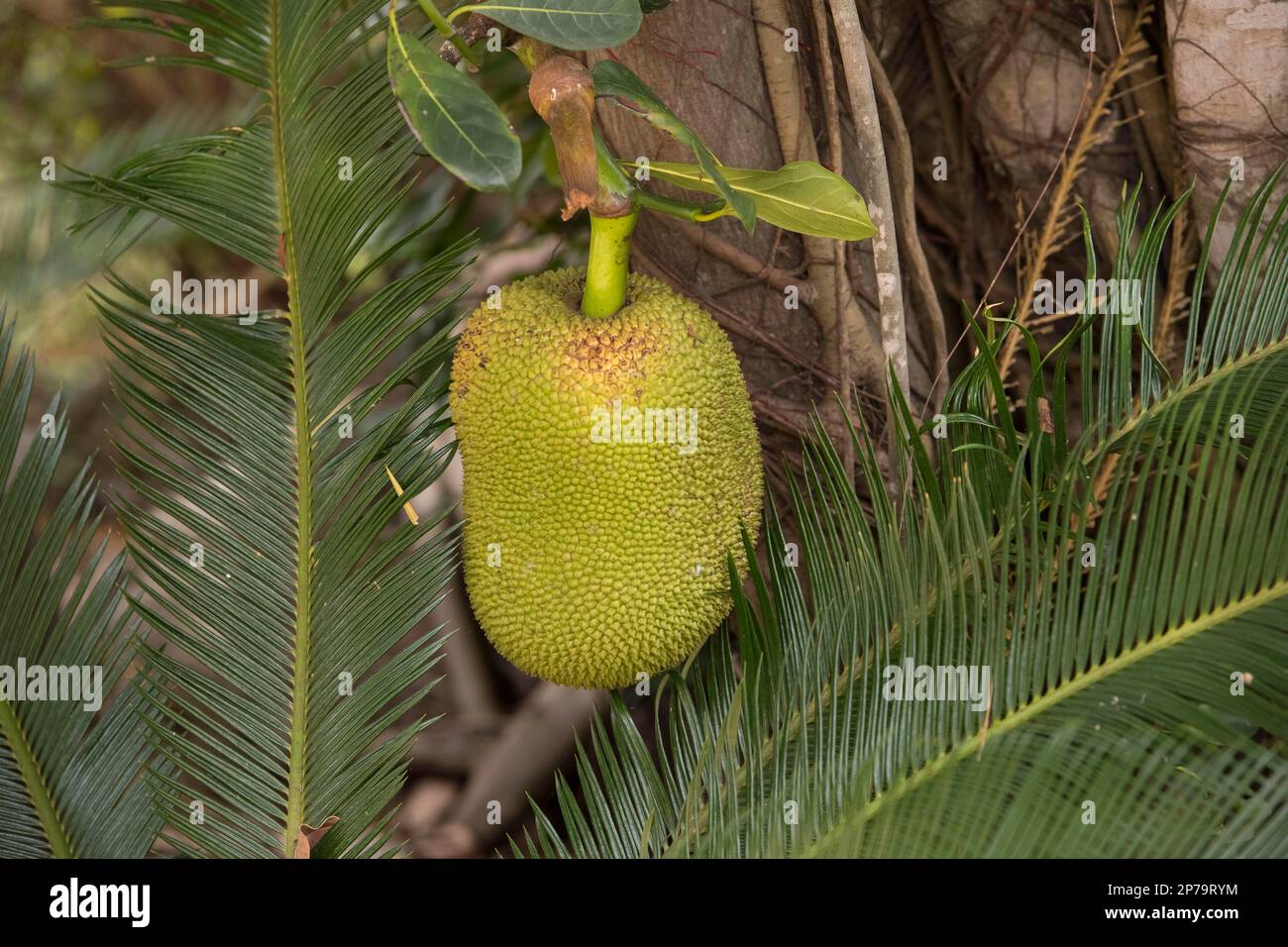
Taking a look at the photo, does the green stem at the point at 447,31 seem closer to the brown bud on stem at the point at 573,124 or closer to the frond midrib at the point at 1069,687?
the brown bud on stem at the point at 573,124

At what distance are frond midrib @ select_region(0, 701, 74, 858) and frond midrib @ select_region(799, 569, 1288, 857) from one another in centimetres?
62

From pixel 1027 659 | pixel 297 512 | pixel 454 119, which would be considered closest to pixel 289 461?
Answer: pixel 297 512

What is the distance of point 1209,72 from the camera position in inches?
41.8

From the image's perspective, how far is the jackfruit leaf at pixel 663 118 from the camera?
782mm

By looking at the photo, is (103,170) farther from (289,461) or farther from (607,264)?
(607,264)

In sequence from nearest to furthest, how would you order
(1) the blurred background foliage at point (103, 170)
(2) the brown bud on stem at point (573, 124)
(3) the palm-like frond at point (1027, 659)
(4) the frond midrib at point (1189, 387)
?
(3) the palm-like frond at point (1027, 659)
(2) the brown bud on stem at point (573, 124)
(4) the frond midrib at point (1189, 387)
(1) the blurred background foliage at point (103, 170)

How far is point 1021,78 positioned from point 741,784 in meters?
0.78

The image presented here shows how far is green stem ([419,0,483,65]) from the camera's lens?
0.75 m

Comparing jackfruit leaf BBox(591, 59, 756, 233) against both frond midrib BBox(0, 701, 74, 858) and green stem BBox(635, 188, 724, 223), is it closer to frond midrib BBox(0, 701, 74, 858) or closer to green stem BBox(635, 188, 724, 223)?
green stem BBox(635, 188, 724, 223)

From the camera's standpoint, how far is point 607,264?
2.88ft

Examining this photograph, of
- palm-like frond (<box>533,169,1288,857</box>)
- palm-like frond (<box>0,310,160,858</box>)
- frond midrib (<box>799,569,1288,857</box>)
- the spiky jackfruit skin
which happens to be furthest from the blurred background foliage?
frond midrib (<box>799,569,1288,857</box>)

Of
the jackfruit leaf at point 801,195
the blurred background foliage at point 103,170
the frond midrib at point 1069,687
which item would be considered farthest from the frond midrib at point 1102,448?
the blurred background foliage at point 103,170

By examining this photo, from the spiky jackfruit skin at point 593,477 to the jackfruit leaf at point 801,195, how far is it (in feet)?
0.32

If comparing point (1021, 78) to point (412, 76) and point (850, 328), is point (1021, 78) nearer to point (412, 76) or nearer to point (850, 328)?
point (850, 328)
